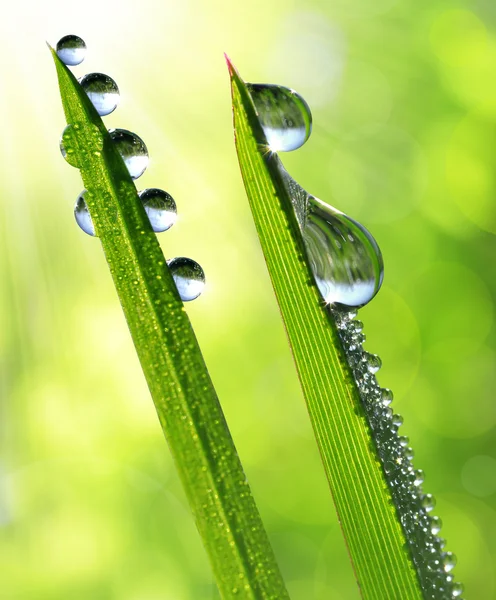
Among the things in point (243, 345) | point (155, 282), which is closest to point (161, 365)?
point (155, 282)

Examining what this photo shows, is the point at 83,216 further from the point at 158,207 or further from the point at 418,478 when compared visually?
the point at 418,478

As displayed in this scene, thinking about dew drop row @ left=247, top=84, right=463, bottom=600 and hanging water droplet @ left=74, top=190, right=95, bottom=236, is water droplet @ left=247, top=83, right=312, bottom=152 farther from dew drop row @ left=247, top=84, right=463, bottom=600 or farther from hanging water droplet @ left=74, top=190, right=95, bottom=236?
hanging water droplet @ left=74, top=190, right=95, bottom=236

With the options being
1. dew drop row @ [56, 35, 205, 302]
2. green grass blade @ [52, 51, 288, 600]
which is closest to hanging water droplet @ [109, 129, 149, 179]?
dew drop row @ [56, 35, 205, 302]

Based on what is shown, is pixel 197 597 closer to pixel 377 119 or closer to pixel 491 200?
pixel 491 200

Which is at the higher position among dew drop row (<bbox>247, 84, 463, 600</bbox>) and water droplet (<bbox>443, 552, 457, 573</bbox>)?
dew drop row (<bbox>247, 84, 463, 600</bbox>)

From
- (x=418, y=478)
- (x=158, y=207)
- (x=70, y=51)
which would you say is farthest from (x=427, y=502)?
(x=70, y=51)
